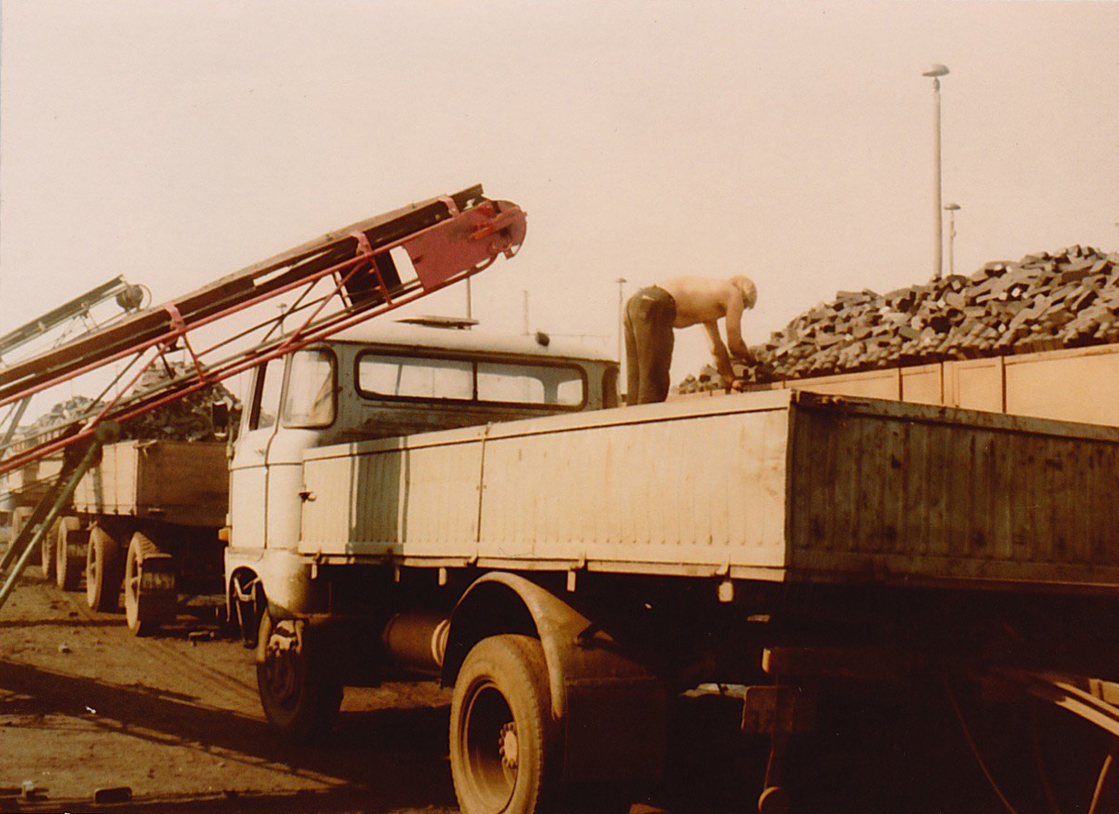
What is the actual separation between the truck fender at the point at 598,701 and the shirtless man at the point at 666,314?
259 cm

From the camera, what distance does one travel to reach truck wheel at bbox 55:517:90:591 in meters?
17.5

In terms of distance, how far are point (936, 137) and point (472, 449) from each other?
18512 millimetres

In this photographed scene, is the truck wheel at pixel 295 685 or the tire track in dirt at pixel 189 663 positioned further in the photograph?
the tire track in dirt at pixel 189 663

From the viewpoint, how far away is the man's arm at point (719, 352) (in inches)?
304

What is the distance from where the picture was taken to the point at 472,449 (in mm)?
6191

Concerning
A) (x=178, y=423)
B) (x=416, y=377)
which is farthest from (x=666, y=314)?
(x=178, y=423)

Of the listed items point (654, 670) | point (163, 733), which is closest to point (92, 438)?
point (163, 733)

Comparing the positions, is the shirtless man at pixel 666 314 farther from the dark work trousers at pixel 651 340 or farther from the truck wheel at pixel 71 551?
the truck wheel at pixel 71 551

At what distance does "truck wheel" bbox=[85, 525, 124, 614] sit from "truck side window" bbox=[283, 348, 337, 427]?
294 inches

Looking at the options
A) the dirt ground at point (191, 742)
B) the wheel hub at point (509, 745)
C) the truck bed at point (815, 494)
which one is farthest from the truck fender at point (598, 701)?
the dirt ground at point (191, 742)

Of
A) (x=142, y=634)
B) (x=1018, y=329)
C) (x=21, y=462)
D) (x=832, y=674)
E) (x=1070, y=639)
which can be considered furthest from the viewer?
(x=142, y=634)

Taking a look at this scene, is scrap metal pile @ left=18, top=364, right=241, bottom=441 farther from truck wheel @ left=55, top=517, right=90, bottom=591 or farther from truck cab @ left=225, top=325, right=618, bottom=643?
truck cab @ left=225, top=325, right=618, bottom=643

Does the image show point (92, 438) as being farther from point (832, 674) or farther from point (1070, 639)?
point (1070, 639)

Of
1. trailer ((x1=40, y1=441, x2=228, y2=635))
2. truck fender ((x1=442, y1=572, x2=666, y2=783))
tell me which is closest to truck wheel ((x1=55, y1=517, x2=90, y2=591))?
trailer ((x1=40, y1=441, x2=228, y2=635))
